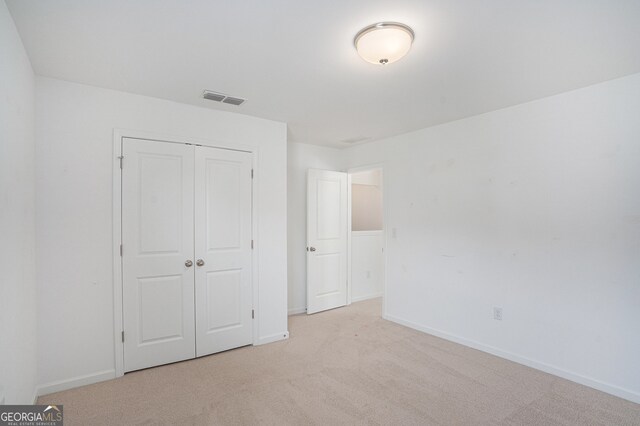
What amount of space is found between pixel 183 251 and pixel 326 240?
2225mm

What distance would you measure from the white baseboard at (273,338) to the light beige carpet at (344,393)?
12 cm

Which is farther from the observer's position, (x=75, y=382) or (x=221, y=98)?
(x=221, y=98)

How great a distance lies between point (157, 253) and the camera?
2930 mm

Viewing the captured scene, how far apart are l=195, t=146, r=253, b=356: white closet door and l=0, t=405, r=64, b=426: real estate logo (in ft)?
3.68

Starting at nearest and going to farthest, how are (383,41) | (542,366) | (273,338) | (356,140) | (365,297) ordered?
(383,41) < (542,366) < (273,338) < (356,140) < (365,297)

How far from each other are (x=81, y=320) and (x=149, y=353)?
0.64m

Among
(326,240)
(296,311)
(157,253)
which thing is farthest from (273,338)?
(326,240)

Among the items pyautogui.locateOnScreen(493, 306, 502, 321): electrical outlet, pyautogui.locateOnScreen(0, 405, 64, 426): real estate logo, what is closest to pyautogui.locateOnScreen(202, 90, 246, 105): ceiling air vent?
pyautogui.locateOnScreen(0, 405, 64, 426): real estate logo

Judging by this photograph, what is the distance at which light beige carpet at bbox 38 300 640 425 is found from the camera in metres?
2.18

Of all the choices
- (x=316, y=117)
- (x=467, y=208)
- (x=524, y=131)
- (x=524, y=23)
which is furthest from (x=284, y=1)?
(x=467, y=208)

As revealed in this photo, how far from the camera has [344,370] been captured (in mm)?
2857

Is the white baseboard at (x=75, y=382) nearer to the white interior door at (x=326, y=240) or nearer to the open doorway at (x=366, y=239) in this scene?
the white interior door at (x=326, y=240)

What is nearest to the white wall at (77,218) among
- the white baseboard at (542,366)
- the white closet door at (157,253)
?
the white closet door at (157,253)

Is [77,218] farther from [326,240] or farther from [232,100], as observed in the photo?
[326,240]
